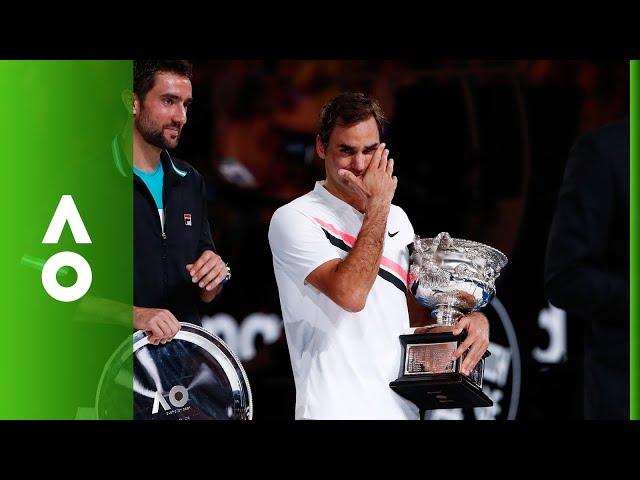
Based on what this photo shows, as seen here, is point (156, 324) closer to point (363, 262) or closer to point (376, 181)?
point (363, 262)

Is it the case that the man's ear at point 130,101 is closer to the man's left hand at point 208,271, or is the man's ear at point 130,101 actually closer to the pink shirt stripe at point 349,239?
the man's left hand at point 208,271

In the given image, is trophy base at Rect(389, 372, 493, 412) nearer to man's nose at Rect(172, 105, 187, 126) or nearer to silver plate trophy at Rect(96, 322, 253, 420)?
silver plate trophy at Rect(96, 322, 253, 420)

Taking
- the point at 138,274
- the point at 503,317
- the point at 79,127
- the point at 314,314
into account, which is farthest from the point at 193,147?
the point at 503,317

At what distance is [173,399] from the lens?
12.3 feet

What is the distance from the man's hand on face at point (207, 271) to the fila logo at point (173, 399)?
1.17 feet

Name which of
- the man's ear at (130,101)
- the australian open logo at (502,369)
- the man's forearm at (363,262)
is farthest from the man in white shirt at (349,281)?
the australian open logo at (502,369)

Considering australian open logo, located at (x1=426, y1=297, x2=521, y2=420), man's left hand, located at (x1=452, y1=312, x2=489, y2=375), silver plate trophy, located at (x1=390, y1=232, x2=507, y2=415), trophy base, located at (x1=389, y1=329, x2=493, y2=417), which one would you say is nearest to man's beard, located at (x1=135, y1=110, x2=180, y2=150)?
silver plate trophy, located at (x1=390, y1=232, x2=507, y2=415)

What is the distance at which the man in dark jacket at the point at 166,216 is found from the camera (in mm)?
3826

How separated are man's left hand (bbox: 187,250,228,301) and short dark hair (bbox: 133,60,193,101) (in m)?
0.64

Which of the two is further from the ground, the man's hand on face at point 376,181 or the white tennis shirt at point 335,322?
the man's hand on face at point 376,181

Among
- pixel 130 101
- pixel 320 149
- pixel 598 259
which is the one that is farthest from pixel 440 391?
pixel 130 101

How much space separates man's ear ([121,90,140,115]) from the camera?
393 centimetres

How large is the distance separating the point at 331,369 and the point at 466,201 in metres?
1.61

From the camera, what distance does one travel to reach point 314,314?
3.72m
